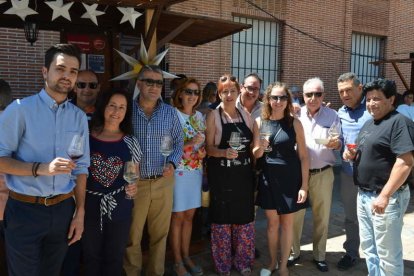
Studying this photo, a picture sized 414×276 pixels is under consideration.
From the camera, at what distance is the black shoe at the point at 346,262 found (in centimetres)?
407

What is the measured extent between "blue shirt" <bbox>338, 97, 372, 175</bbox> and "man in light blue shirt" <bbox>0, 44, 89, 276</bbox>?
2.84m

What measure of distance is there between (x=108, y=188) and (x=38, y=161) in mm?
683

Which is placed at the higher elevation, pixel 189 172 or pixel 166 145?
pixel 166 145

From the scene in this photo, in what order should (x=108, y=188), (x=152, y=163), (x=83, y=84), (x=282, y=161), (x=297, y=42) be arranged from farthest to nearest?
(x=297, y=42)
(x=282, y=161)
(x=83, y=84)
(x=152, y=163)
(x=108, y=188)

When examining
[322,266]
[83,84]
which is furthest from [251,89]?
[322,266]

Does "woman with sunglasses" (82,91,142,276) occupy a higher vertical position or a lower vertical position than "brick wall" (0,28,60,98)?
lower

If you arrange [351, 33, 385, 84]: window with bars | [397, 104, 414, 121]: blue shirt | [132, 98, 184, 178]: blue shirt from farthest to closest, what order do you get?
1. [351, 33, 385, 84]: window with bars
2. [397, 104, 414, 121]: blue shirt
3. [132, 98, 184, 178]: blue shirt

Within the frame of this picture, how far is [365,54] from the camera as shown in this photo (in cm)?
1388

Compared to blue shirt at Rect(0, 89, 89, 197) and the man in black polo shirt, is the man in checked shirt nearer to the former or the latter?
blue shirt at Rect(0, 89, 89, 197)

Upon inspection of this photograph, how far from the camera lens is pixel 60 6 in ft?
13.7

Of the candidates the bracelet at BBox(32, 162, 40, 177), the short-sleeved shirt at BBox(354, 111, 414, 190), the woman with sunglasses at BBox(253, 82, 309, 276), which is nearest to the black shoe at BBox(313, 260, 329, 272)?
the woman with sunglasses at BBox(253, 82, 309, 276)

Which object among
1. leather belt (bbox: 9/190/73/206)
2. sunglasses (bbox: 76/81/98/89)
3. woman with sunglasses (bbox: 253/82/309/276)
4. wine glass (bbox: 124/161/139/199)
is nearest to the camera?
leather belt (bbox: 9/190/73/206)

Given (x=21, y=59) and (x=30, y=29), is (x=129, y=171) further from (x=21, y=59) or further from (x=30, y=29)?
(x=21, y=59)

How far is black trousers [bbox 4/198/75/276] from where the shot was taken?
7.42ft
